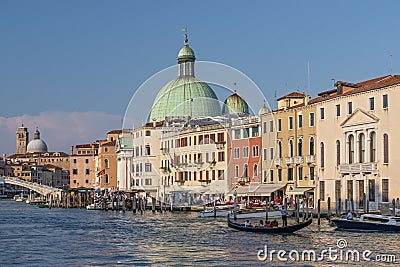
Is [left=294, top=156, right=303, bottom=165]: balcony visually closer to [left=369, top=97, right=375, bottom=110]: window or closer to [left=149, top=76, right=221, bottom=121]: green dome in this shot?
[left=369, top=97, right=375, bottom=110]: window

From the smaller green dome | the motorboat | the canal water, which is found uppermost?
the smaller green dome

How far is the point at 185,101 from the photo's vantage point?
65375 millimetres

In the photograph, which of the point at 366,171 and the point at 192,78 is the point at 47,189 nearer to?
the point at 192,78

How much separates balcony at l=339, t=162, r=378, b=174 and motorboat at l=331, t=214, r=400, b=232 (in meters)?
7.76

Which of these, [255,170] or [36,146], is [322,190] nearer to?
[255,170]

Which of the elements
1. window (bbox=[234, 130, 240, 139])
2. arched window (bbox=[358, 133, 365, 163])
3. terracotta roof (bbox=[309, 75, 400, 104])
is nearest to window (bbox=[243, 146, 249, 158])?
window (bbox=[234, 130, 240, 139])

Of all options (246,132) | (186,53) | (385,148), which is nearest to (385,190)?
(385,148)

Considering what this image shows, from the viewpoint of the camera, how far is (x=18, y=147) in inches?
6993

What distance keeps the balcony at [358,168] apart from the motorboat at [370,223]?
25.5 ft

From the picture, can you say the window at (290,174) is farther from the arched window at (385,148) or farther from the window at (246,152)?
the arched window at (385,148)

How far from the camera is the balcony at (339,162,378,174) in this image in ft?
121

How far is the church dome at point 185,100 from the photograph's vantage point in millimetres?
64125

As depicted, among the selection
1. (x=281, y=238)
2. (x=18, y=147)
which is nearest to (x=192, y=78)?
(x=281, y=238)

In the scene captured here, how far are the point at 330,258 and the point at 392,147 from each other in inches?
Result: 608
